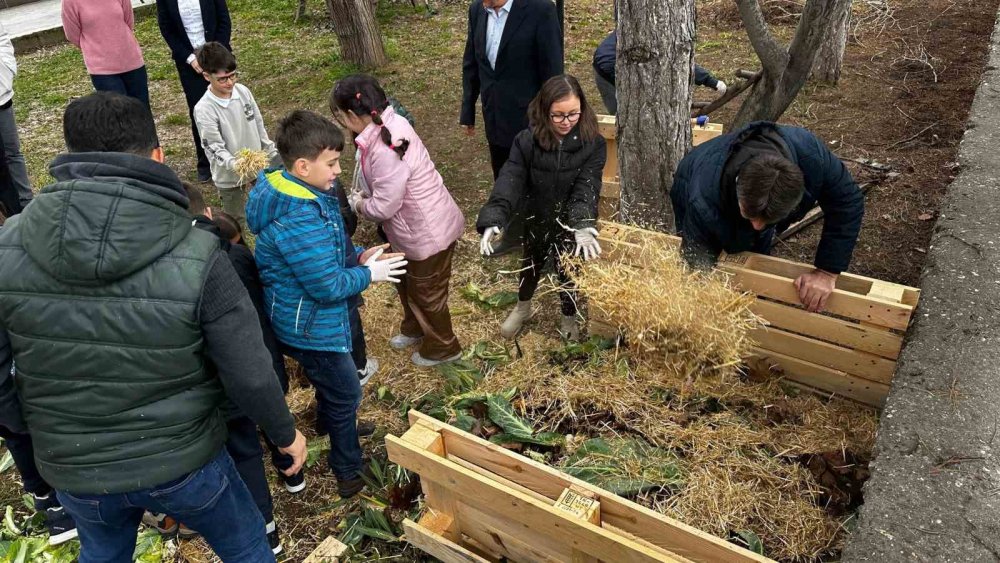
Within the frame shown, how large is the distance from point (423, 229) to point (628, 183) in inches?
56.4

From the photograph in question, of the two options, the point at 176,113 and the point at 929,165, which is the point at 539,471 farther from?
the point at 176,113

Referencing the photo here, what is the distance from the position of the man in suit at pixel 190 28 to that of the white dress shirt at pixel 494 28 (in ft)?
8.13

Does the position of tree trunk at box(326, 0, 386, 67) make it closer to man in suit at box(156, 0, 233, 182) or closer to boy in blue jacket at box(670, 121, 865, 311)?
man in suit at box(156, 0, 233, 182)

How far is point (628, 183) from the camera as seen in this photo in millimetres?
4387

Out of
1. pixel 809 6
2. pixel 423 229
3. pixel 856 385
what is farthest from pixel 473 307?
pixel 809 6

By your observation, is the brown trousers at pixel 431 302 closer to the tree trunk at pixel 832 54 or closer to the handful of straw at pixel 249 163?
the handful of straw at pixel 249 163

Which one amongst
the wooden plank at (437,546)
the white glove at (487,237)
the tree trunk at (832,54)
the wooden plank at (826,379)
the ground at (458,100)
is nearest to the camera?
the wooden plank at (437,546)

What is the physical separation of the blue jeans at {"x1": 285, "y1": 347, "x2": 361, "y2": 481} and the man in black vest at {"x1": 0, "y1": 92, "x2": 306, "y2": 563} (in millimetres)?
849

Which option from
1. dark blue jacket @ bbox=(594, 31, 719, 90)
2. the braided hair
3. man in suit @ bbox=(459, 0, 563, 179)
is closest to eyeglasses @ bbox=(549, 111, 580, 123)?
the braided hair

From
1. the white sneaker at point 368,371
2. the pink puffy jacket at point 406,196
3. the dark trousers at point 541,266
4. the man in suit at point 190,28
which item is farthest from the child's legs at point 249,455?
the man in suit at point 190,28

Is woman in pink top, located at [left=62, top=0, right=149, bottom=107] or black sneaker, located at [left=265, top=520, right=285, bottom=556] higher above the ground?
woman in pink top, located at [left=62, top=0, right=149, bottom=107]

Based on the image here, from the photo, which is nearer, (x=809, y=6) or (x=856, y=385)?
(x=856, y=385)

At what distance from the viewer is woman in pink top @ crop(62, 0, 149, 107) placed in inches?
234

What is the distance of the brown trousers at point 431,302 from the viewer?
12.9 ft
